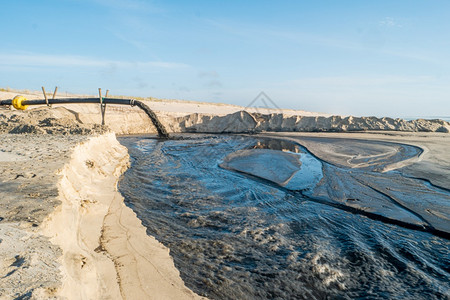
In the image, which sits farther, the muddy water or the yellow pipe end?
the yellow pipe end

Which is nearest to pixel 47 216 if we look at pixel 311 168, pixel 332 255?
pixel 332 255

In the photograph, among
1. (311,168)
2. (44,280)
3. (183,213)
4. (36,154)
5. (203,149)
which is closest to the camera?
(44,280)

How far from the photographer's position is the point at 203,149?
14.0 metres

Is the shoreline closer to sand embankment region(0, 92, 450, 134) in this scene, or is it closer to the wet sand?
the wet sand

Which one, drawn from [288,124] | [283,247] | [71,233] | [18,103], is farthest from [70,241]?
[288,124]

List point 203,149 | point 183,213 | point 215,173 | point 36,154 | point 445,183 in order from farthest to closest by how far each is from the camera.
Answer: point 203,149 → point 215,173 → point 445,183 → point 36,154 → point 183,213

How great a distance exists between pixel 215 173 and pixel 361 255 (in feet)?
17.9

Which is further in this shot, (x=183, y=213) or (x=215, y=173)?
(x=215, y=173)

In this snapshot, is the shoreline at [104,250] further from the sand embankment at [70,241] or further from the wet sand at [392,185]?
the wet sand at [392,185]

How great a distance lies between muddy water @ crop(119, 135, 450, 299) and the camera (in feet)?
10.6

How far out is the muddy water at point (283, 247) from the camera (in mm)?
3223

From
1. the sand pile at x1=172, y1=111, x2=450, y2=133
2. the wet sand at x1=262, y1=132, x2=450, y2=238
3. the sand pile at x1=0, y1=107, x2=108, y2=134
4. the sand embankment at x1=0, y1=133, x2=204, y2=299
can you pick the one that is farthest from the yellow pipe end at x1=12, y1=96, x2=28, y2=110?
the wet sand at x1=262, y1=132, x2=450, y2=238

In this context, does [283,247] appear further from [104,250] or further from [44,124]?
[44,124]

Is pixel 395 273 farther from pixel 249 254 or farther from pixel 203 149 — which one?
pixel 203 149
